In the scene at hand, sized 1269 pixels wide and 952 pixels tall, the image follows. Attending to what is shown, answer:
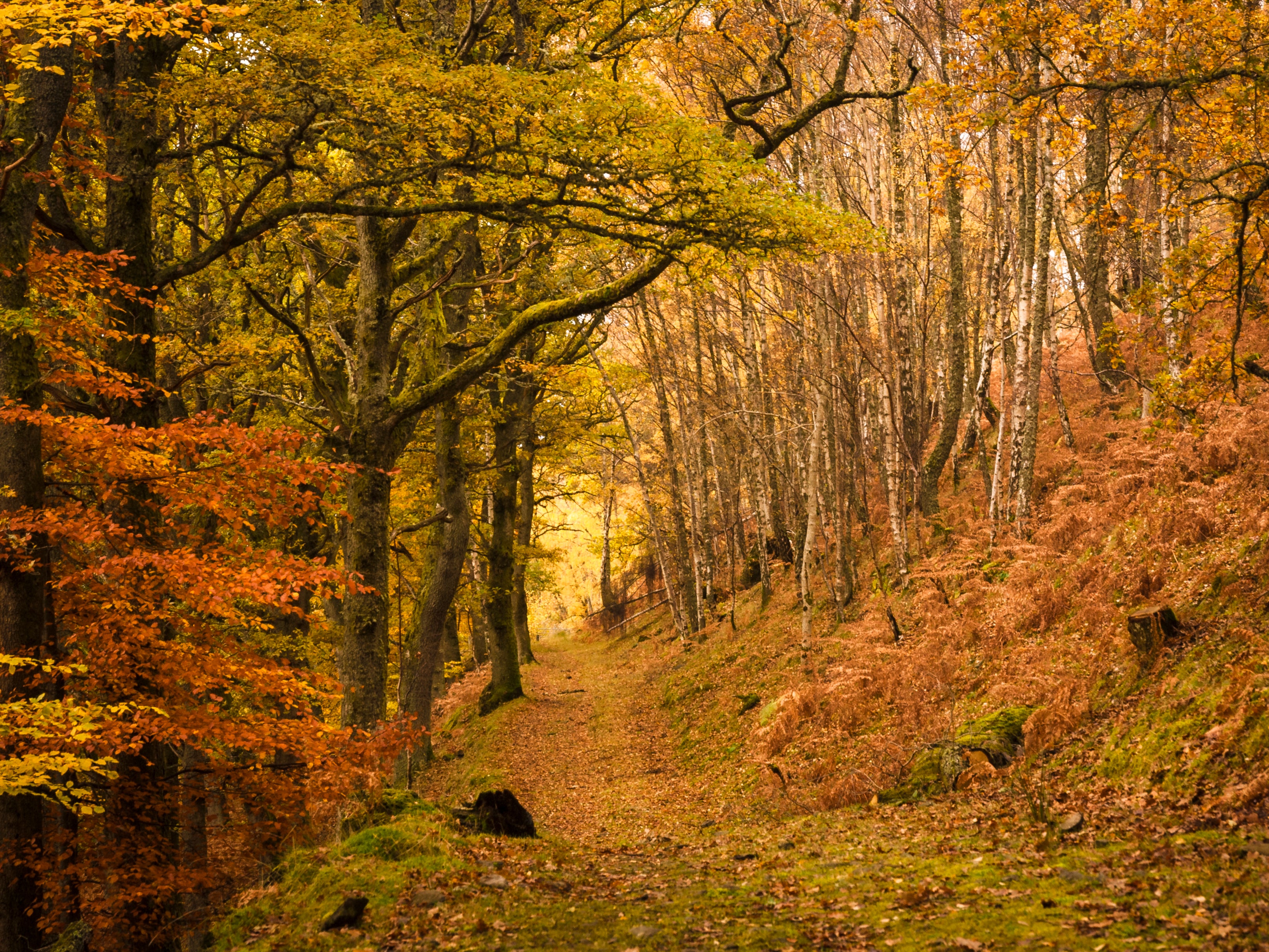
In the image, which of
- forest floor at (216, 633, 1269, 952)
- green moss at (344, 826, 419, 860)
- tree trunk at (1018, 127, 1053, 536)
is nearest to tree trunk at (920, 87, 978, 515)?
tree trunk at (1018, 127, 1053, 536)

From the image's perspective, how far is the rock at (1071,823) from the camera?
6.31 m

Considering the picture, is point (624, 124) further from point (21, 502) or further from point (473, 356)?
point (21, 502)

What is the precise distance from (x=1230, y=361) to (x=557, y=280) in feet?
39.5

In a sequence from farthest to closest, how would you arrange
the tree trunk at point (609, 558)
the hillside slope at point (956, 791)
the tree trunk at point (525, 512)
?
the tree trunk at point (609, 558) → the tree trunk at point (525, 512) → the hillside slope at point (956, 791)

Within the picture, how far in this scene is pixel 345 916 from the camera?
6590mm

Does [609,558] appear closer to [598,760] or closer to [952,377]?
[598,760]

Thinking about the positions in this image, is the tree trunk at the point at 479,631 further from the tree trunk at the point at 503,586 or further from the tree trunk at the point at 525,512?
the tree trunk at the point at 503,586

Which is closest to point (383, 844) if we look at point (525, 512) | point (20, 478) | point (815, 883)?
point (815, 883)

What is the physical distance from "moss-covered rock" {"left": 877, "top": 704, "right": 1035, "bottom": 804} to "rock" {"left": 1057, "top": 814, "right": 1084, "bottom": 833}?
2.15 m

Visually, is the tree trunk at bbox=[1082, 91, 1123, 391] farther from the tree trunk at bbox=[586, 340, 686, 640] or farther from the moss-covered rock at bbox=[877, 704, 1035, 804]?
the tree trunk at bbox=[586, 340, 686, 640]

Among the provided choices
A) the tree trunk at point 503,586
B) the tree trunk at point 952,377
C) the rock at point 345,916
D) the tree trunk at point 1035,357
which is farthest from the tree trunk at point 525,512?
the rock at point 345,916

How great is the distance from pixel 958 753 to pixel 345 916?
6.14m

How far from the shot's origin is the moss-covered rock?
28.7 feet

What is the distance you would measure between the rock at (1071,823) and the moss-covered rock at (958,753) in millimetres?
2151
